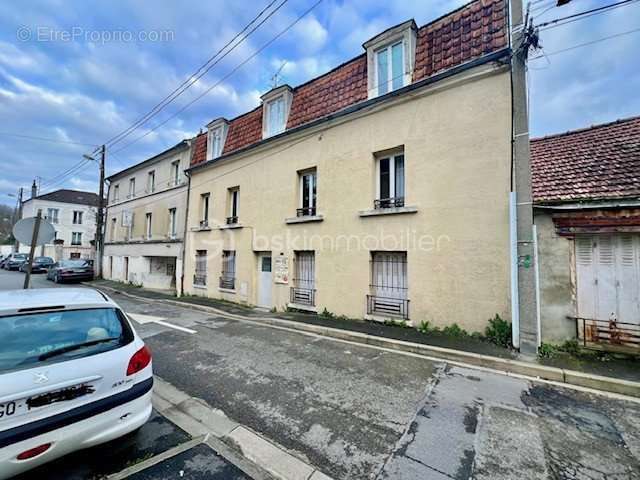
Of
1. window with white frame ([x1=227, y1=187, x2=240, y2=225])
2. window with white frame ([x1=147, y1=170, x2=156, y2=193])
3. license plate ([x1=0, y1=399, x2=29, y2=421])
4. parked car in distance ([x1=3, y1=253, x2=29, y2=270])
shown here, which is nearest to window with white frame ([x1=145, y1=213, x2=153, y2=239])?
window with white frame ([x1=147, y1=170, x2=156, y2=193])

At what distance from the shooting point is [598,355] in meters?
5.10

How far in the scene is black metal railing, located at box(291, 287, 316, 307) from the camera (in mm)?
8875

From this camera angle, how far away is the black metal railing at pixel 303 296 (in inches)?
349

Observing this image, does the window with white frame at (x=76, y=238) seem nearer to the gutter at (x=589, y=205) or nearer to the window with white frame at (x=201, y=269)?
the window with white frame at (x=201, y=269)

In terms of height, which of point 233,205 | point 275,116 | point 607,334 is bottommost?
point 607,334

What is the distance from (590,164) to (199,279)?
13.8 meters

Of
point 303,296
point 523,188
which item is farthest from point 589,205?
point 303,296

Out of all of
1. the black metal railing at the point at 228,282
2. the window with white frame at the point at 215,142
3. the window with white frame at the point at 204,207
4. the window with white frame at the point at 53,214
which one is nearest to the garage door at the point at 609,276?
the black metal railing at the point at 228,282

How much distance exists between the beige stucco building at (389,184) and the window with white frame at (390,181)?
0.03m

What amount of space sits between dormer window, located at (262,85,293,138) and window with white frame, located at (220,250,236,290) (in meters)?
5.01

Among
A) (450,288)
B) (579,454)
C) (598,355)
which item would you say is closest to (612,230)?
(598,355)

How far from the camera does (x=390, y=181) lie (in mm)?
7656

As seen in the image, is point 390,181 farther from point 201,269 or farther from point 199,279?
point 199,279

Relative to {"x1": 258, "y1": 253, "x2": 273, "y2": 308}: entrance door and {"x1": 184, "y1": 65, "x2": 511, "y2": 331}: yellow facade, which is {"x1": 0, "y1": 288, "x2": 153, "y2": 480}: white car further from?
{"x1": 258, "y1": 253, "x2": 273, "y2": 308}: entrance door
